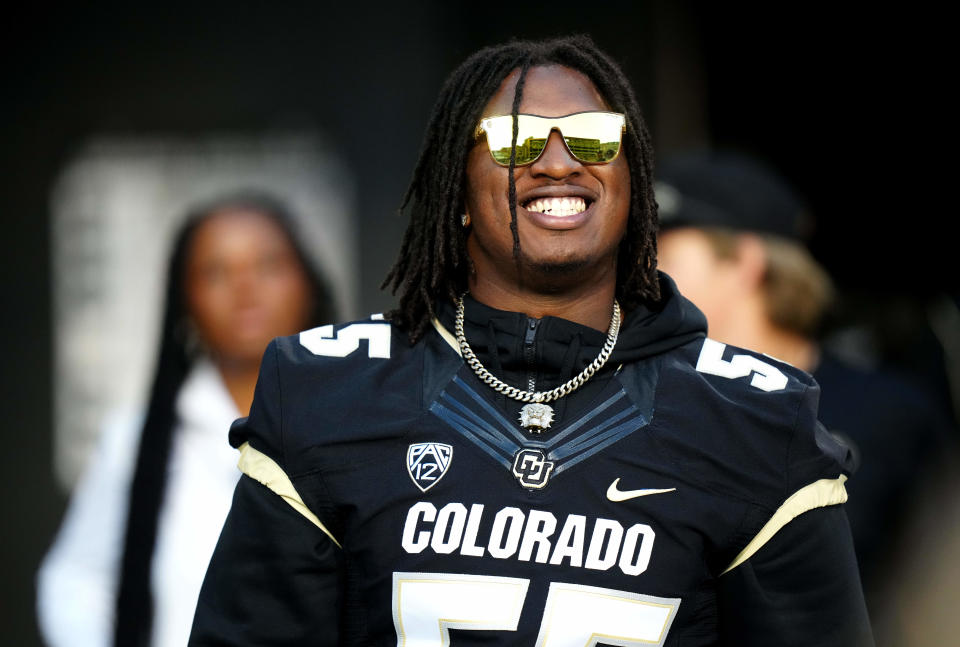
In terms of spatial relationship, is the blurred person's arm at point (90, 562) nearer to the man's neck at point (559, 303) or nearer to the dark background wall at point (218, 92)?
the man's neck at point (559, 303)

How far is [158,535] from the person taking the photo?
3.62 meters

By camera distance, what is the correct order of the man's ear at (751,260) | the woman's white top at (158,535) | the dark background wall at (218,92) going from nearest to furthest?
the woman's white top at (158,535) < the man's ear at (751,260) < the dark background wall at (218,92)

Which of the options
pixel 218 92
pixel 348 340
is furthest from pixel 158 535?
pixel 218 92

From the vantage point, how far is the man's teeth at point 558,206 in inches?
91.3

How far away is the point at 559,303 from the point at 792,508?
22.0 inches

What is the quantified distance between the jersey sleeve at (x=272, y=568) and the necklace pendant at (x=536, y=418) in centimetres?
39

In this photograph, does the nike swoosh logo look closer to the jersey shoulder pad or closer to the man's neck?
the jersey shoulder pad

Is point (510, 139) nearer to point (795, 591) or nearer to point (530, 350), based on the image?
point (530, 350)

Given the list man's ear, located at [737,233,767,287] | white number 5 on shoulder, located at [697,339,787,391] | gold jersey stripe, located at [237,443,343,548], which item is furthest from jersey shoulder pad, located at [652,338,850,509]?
man's ear, located at [737,233,767,287]

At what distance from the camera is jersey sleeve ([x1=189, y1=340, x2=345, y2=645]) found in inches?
87.6

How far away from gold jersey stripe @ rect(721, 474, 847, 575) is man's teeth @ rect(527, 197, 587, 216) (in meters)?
0.63

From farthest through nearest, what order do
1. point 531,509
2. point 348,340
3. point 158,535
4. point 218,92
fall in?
point 218,92, point 158,535, point 348,340, point 531,509

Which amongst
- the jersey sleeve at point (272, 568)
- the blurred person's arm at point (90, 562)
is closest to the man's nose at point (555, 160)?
the jersey sleeve at point (272, 568)

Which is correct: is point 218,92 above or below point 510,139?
below
